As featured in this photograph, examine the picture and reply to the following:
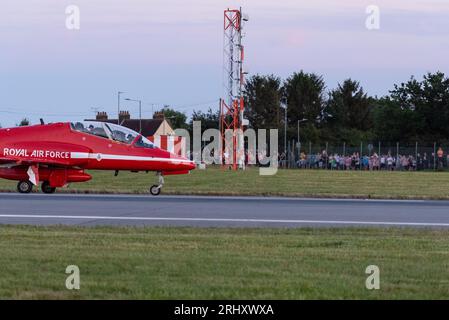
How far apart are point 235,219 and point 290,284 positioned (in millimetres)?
9637

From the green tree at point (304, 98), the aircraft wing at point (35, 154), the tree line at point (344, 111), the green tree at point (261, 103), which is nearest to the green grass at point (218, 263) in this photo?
the aircraft wing at point (35, 154)

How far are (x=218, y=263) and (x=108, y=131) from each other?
17382 millimetres

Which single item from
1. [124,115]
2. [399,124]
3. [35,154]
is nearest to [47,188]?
[35,154]

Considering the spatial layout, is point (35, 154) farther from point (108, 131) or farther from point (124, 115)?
point (124, 115)

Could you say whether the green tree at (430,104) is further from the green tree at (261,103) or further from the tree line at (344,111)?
the green tree at (261,103)

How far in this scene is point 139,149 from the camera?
93.4 ft

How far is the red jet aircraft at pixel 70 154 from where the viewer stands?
27.3m

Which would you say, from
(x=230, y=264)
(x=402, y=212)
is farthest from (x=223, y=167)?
(x=230, y=264)

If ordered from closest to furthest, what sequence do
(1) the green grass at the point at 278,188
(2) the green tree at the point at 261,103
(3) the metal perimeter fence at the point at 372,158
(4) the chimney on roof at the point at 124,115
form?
(1) the green grass at the point at 278,188 → (3) the metal perimeter fence at the point at 372,158 → (4) the chimney on roof at the point at 124,115 → (2) the green tree at the point at 261,103

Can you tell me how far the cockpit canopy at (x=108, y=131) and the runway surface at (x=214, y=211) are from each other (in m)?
2.23

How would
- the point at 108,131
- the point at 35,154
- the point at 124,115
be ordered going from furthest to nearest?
the point at 124,115 → the point at 108,131 → the point at 35,154

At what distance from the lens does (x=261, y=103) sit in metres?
109

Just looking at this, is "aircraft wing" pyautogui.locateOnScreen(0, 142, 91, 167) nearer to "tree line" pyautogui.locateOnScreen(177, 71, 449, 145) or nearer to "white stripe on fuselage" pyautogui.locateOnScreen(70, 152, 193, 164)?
"white stripe on fuselage" pyautogui.locateOnScreen(70, 152, 193, 164)
